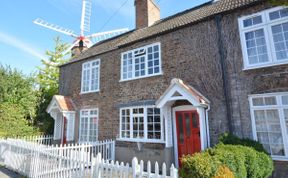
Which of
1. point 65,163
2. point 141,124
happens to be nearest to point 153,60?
point 141,124

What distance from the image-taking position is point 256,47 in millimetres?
8070

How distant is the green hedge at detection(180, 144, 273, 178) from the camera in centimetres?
429

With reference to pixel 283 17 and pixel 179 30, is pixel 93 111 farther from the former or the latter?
pixel 283 17

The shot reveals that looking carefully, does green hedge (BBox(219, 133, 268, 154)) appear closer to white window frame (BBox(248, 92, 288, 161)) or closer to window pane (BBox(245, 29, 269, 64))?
white window frame (BBox(248, 92, 288, 161))

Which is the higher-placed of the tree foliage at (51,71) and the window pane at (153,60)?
the tree foliage at (51,71)

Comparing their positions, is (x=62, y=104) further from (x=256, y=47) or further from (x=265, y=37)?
(x=265, y=37)

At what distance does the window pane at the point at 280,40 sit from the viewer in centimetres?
745

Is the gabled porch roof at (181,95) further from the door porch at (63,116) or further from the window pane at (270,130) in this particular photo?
the door porch at (63,116)

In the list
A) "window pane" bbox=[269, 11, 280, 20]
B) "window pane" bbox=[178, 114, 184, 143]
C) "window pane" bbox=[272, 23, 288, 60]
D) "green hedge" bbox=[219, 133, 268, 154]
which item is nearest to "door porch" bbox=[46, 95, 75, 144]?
"window pane" bbox=[178, 114, 184, 143]

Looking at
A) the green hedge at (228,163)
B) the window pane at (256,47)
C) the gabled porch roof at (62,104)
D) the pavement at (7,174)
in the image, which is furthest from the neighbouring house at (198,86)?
the pavement at (7,174)

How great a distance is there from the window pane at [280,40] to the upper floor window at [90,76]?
1117 cm

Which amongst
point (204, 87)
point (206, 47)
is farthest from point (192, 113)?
point (206, 47)

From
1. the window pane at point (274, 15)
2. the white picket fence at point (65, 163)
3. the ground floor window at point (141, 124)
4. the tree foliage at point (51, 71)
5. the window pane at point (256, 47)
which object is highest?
the tree foliage at point (51, 71)

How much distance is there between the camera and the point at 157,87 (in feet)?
34.9
